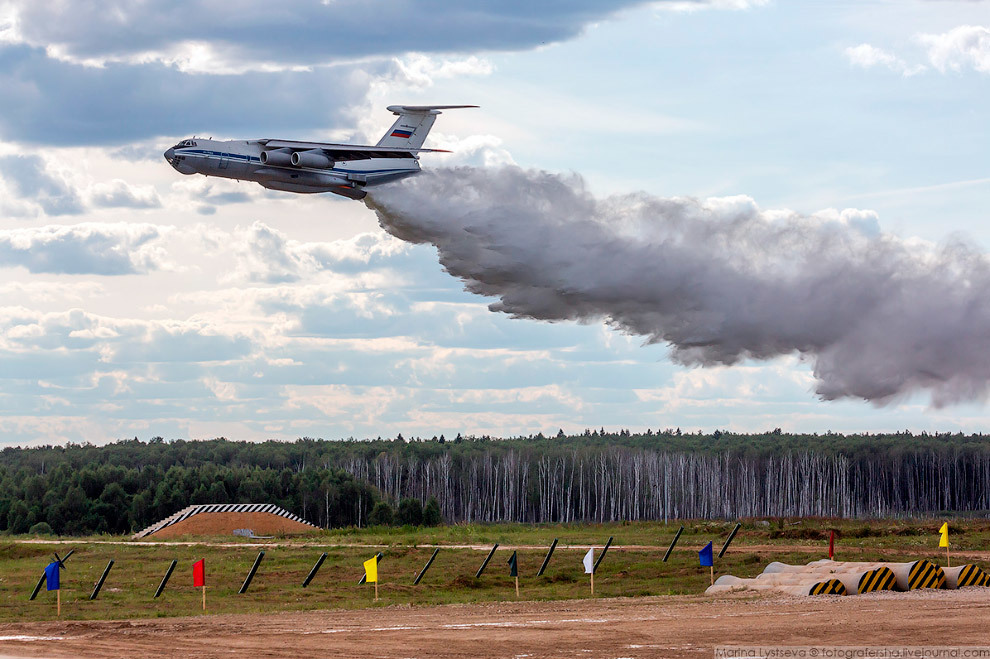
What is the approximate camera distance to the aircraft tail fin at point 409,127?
5362 centimetres

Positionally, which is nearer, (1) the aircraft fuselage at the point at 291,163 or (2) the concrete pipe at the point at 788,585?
(2) the concrete pipe at the point at 788,585

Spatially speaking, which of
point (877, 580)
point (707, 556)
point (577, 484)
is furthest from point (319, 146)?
point (577, 484)

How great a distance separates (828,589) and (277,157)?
27030mm

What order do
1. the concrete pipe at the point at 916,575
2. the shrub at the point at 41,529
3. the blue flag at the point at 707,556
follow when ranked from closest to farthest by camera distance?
the concrete pipe at the point at 916,575, the blue flag at the point at 707,556, the shrub at the point at 41,529

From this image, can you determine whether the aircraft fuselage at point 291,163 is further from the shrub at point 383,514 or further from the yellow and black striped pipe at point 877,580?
the shrub at point 383,514

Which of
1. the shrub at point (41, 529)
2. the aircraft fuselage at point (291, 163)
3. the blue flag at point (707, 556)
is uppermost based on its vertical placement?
the aircraft fuselage at point (291, 163)

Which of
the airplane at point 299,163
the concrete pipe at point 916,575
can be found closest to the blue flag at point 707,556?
the concrete pipe at point 916,575

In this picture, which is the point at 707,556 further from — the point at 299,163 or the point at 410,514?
the point at 410,514

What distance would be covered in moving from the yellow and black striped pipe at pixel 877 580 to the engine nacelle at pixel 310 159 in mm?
26410

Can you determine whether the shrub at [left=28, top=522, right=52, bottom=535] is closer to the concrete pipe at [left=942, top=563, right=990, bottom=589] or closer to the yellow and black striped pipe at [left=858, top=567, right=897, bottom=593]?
the yellow and black striped pipe at [left=858, top=567, right=897, bottom=593]

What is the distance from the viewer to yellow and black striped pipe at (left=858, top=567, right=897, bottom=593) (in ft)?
94.3

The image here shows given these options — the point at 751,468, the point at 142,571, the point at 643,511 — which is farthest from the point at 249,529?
the point at 751,468

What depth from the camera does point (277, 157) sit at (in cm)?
4472

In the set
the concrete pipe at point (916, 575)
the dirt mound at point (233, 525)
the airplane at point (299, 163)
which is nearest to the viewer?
the concrete pipe at point (916, 575)
